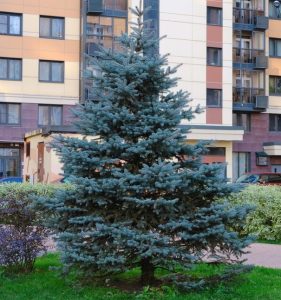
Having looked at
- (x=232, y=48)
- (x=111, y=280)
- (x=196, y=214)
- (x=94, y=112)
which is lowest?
(x=111, y=280)

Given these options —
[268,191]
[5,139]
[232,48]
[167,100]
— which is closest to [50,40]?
[5,139]

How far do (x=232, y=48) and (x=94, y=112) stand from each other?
33.9 meters

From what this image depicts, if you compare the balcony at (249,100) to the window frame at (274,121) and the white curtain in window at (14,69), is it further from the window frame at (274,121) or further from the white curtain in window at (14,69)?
the white curtain in window at (14,69)

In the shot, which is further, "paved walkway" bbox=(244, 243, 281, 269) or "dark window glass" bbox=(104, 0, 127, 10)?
"dark window glass" bbox=(104, 0, 127, 10)

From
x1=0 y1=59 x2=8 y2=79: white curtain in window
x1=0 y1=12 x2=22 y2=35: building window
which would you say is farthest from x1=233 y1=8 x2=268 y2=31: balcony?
x1=0 y1=59 x2=8 y2=79: white curtain in window

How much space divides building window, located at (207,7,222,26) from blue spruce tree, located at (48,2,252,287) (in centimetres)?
3281

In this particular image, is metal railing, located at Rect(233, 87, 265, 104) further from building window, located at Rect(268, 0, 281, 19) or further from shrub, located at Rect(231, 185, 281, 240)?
shrub, located at Rect(231, 185, 281, 240)

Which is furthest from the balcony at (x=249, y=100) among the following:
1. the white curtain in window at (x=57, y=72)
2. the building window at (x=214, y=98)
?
the white curtain in window at (x=57, y=72)

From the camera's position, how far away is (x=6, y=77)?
37375 mm

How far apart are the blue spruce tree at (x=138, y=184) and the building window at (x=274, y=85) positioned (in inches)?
1389

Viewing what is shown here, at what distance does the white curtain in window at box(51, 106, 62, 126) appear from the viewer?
38.3 metres

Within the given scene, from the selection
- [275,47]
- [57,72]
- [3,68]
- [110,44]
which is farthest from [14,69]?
[275,47]

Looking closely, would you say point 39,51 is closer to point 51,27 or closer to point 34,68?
point 34,68

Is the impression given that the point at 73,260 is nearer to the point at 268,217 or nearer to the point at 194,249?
the point at 194,249
